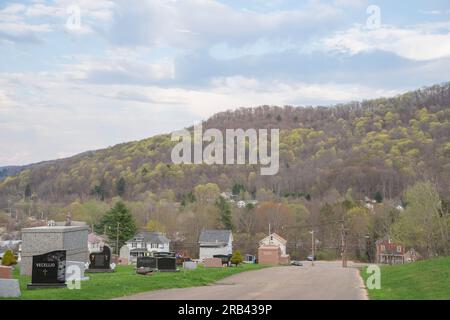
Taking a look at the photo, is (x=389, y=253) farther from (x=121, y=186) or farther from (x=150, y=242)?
(x=121, y=186)

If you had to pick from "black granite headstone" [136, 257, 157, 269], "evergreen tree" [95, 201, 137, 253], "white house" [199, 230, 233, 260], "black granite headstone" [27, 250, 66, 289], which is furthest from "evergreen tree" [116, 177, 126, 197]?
"black granite headstone" [27, 250, 66, 289]

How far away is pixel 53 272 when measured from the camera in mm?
20562

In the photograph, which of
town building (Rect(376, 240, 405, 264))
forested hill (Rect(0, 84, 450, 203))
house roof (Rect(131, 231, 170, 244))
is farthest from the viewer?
forested hill (Rect(0, 84, 450, 203))

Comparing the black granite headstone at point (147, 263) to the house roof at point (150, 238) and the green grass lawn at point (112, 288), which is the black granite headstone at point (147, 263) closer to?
the green grass lawn at point (112, 288)

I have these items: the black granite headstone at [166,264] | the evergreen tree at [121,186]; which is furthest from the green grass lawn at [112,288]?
the evergreen tree at [121,186]

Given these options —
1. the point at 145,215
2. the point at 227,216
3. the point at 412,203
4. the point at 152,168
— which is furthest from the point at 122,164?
the point at 412,203

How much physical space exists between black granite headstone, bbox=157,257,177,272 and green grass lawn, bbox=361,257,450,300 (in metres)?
10.5

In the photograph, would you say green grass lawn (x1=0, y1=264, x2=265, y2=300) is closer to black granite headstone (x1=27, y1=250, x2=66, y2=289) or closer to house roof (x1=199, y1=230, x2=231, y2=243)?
black granite headstone (x1=27, y1=250, x2=66, y2=289)

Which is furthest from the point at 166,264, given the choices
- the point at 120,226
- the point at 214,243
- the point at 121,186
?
the point at 121,186

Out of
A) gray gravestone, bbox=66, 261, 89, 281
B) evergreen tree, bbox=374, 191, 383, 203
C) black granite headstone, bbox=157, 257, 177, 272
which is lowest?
black granite headstone, bbox=157, 257, 177, 272

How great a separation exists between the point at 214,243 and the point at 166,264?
45039 millimetres

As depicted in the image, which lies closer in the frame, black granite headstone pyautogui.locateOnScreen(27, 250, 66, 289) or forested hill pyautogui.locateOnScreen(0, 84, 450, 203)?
black granite headstone pyautogui.locateOnScreen(27, 250, 66, 289)

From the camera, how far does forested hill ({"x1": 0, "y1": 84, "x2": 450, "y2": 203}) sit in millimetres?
141750

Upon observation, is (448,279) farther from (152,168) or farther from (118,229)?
(152,168)
